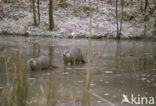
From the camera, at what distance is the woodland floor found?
1809 centimetres

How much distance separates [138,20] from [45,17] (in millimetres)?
8033

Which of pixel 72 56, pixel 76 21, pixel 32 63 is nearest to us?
pixel 32 63

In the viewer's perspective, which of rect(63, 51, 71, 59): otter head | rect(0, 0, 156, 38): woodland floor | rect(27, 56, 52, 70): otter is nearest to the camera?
rect(27, 56, 52, 70): otter

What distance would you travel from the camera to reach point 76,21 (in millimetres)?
20688

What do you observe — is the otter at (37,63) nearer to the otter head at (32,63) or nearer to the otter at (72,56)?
the otter head at (32,63)

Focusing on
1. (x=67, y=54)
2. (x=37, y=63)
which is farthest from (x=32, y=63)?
(x=67, y=54)

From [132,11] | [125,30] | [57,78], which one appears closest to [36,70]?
[57,78]

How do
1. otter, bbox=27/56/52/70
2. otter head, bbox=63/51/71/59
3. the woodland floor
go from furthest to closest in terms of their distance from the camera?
1. the woodland floor
2. otter head, bbox=63/51/71/59
3. otter, bbox=27/56/52/70

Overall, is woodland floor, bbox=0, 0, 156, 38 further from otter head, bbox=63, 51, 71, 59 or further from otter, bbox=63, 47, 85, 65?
otter head, bbox=63, 51, 71, 59

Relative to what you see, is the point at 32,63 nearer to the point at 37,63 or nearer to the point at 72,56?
the point at 37,63

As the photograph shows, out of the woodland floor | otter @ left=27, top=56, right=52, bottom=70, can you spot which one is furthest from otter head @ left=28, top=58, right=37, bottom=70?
the woodland floor

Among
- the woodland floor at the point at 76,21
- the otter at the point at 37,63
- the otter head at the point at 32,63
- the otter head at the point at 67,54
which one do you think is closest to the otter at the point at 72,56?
the otter head at the point at 67,54

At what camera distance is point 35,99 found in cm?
422

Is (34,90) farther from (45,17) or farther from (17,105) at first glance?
(45,17)
